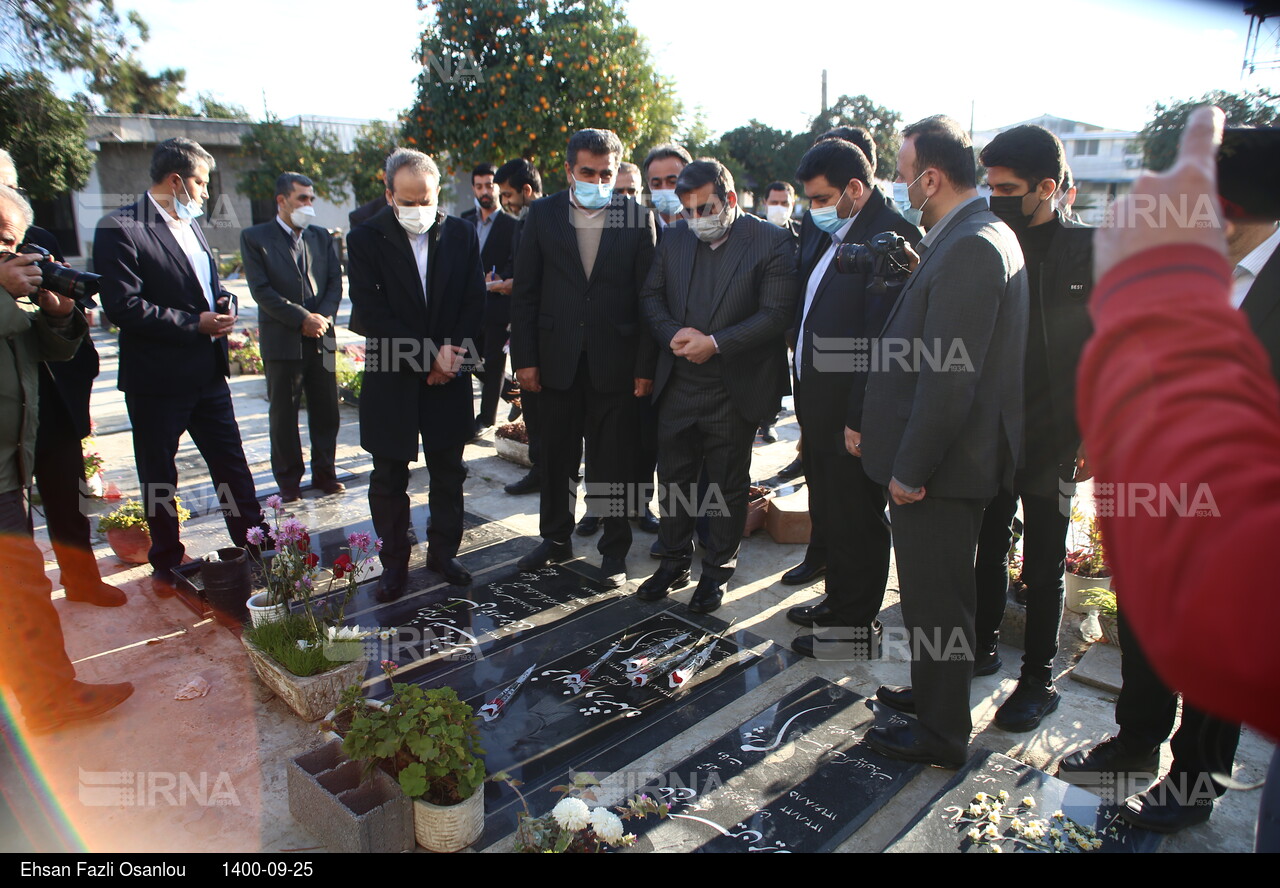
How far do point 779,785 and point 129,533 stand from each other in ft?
13.1

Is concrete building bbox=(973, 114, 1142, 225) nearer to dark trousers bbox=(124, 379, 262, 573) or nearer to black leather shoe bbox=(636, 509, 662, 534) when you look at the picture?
black leather shoe bbox=(636, 509, 662, 534)

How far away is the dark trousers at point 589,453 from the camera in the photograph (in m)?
4.61

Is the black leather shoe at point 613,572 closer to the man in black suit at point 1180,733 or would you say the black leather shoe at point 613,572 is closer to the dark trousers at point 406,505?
the dark trousers at point 406,505

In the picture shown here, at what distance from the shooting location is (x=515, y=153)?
34.8ft

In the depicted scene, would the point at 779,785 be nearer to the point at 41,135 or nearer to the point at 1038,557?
the point at 1038,557

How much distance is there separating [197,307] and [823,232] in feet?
11.0

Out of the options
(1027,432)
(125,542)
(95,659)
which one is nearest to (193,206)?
(125,542)

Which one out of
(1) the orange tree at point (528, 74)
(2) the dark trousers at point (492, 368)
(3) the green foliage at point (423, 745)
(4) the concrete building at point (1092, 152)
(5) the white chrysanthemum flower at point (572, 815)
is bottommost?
(5) the white chrysanthemum flower at point (572, 815)

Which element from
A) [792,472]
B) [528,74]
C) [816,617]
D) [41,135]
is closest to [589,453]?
[816,617]

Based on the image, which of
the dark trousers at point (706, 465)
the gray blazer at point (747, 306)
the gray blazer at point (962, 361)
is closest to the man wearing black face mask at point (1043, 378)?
the gray blazer at point (962, 361)

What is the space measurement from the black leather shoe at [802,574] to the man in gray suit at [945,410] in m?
1.58

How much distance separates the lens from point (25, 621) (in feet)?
10.0

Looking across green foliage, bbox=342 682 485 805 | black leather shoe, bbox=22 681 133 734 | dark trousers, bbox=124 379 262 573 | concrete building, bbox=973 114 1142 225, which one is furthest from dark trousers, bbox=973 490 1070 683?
concrete building, bbox=973 114 1142 225
